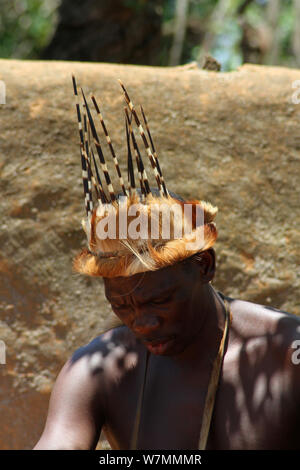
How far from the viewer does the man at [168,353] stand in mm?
1979

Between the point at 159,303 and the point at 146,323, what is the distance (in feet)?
0.24

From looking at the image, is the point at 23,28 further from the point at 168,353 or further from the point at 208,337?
the point at 168,353

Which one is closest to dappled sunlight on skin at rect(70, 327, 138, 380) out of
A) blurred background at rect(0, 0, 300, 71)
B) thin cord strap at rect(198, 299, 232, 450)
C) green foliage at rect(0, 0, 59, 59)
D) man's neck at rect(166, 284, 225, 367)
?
man's neck at rect(166, 284, 225, 367)

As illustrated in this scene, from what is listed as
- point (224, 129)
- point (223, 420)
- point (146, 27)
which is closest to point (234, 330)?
point (223, 420)

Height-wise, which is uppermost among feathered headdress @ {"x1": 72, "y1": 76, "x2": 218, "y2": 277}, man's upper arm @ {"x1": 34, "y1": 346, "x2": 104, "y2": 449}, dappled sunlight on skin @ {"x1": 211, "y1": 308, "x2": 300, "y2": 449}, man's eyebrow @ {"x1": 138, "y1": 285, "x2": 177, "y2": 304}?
feathered headdress @ {"x1": 72, "y1": 76, "x2": 218, "y2": 277}

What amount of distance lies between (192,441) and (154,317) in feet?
1.52

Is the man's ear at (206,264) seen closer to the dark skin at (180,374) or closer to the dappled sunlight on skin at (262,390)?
the dark skin at (180,374)

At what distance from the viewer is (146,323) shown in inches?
Result: 77.4

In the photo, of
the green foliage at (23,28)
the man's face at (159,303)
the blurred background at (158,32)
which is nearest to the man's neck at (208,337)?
the man's face at (159,303)

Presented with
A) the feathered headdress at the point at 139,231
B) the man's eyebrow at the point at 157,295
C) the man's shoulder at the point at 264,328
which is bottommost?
the man's shoulder at the point at 264,328

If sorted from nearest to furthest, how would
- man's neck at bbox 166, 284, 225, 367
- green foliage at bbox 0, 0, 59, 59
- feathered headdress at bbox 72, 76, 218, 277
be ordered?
feathered headdress at bbox 72, 76, 218, 277 < man's neck at bbox 166, 284, 225, 367 < green foliage at bbox 0, 0, 59, 59

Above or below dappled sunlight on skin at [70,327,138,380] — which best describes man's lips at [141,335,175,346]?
above

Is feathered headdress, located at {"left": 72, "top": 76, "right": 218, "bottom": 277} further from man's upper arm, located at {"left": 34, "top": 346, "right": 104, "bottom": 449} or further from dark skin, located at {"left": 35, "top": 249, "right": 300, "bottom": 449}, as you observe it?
man's upper arm, located at {"left": 34, "top": 346, "right": 104, "bottom": 449}

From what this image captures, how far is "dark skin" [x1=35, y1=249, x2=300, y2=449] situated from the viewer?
2.01 metres
